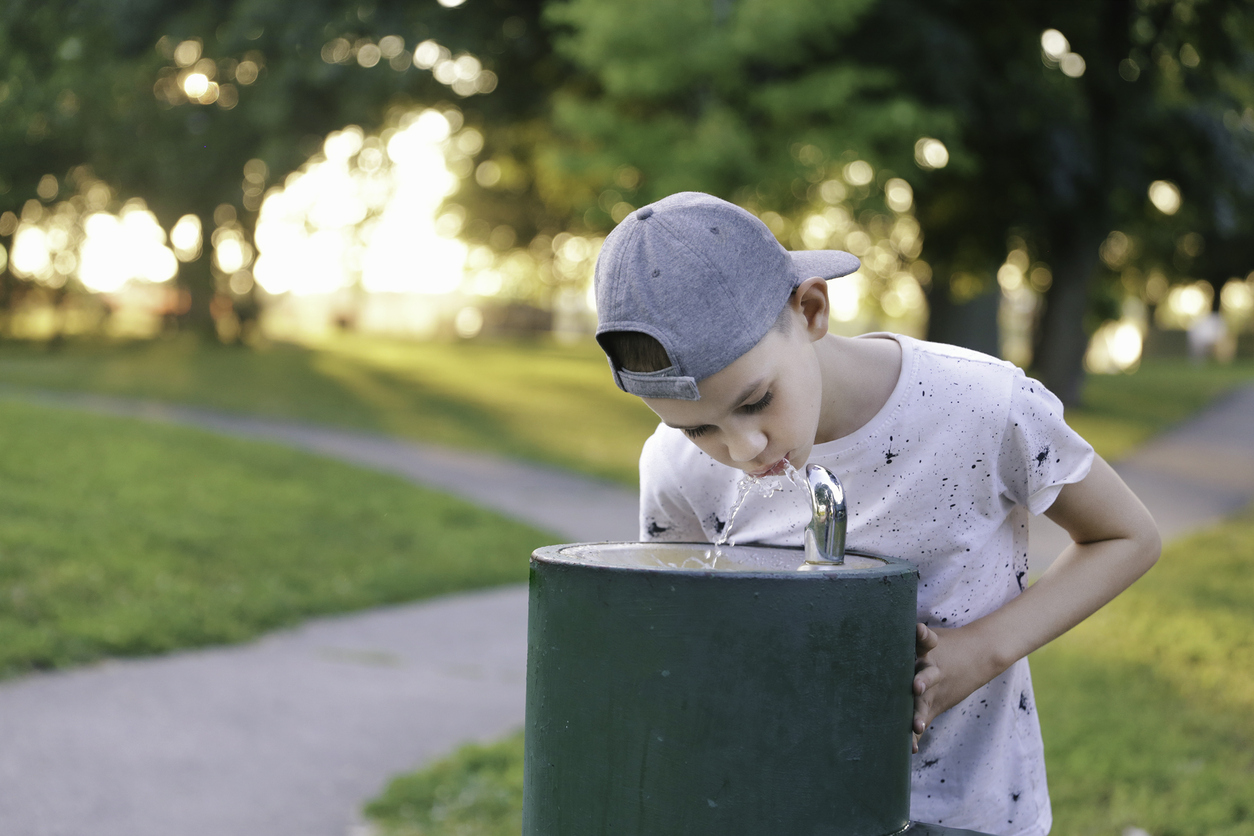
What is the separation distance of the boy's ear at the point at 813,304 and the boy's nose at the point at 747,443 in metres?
0.18

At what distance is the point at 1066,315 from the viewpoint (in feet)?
58.0

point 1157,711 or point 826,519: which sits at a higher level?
point 826,519

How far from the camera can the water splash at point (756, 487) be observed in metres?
1.79

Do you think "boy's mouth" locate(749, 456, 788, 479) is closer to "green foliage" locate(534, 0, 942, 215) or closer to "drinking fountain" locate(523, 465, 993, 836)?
"drinking fountain" locate(523, 465, 993, 836)

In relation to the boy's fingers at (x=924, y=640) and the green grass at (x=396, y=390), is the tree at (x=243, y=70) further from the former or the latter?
the boy's fingers at (x=924, y=640)

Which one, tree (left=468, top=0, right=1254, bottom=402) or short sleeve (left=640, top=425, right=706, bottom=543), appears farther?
tree (left=468, top=0, right=1254, bottom=402)

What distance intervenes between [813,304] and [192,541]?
562 cm

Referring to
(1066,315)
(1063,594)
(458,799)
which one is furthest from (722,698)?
(1066,315)

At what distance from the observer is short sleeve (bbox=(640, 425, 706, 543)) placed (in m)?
2.08

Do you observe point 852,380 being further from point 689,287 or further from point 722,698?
point 722,698

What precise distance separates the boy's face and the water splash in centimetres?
5

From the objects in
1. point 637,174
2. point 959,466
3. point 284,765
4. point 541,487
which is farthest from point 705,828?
point 637,174

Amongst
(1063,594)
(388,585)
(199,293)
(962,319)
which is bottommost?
(388,585)

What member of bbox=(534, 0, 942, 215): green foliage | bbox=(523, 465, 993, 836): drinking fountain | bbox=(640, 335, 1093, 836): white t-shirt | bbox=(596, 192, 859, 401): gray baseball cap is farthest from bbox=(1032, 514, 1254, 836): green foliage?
bbox=(534, 0, 942, 215): green foliage
